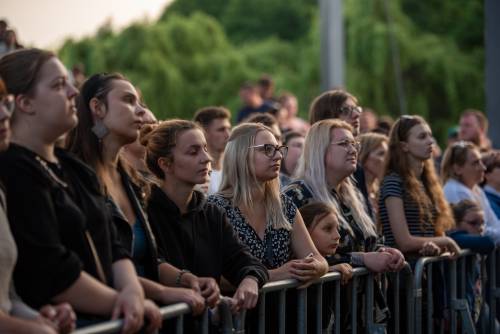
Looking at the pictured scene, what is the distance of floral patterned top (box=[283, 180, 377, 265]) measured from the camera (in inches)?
263

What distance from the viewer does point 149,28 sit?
35.5 metres

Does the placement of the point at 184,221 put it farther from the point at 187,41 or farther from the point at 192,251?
the point at 187,41

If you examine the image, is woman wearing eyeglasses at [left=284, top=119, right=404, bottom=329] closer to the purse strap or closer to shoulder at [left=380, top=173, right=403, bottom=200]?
shoulder at [left=380, top=173, right=403, bottom=200]

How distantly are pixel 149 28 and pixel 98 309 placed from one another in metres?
31.9

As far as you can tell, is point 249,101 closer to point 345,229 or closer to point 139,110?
point 345,229

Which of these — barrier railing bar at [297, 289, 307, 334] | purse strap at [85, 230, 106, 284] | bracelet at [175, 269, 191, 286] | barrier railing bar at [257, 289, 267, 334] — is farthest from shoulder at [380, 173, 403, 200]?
purse strap at [85, 230, 106, 284]

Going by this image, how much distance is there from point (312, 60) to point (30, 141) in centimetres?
2916

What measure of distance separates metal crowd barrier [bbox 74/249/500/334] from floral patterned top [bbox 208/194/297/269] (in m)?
0.25

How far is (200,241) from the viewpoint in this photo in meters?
5.33

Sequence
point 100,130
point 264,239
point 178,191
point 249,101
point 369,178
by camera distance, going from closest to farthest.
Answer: point 100,130 < point 178,191 < point 264,239 < point 369,178 < point 249,101

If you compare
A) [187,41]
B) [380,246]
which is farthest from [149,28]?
[380,246]

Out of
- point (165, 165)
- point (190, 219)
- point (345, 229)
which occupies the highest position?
point (165, 165)

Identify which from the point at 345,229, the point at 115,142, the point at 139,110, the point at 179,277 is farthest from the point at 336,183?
the point at 115,142

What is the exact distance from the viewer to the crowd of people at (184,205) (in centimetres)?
399
